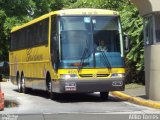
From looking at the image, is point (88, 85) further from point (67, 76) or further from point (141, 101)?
point (141, 101)

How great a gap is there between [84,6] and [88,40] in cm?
1563

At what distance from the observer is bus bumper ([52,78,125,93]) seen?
765 inches

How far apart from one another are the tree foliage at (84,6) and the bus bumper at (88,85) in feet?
22.5

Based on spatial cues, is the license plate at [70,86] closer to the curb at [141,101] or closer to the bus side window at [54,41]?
the bus side window at [54,41]

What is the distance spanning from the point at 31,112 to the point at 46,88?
→ 19.3ft

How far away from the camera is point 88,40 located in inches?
782

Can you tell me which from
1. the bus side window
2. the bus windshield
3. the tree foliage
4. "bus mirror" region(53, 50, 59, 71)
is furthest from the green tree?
"bus mirror" region(53, 50, 59, 71)

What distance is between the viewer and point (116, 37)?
2028cm

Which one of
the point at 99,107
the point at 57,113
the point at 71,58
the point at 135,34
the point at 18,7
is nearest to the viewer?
the point at 57,113

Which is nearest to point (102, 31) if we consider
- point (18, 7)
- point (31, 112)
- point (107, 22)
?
point (107, 22)

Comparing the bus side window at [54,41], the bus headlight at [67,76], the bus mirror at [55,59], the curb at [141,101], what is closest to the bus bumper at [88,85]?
the bus headlight at [67,76]

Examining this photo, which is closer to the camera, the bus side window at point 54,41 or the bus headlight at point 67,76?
the bus headlight at point 67,76

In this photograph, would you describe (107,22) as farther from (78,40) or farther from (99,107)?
(99,107)

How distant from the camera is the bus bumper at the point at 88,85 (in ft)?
63.8
